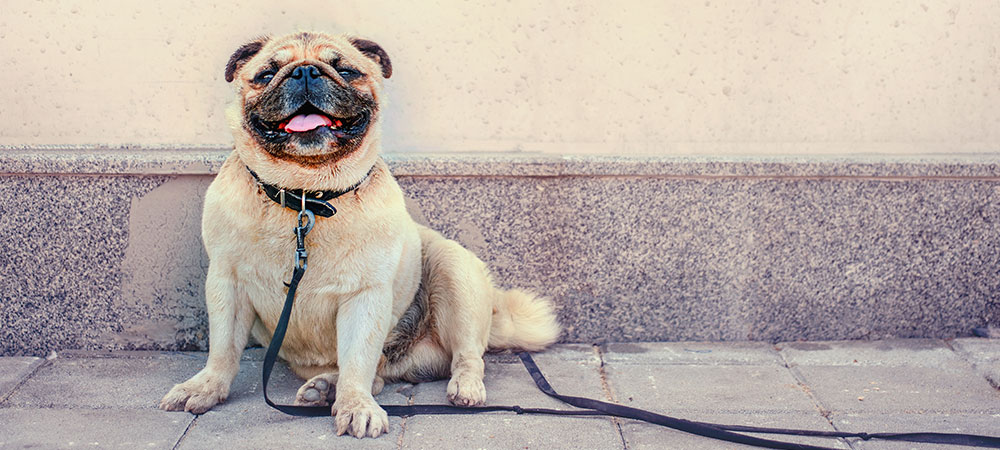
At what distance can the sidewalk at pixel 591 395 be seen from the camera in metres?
3.12

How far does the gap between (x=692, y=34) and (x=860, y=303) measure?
1.54 m

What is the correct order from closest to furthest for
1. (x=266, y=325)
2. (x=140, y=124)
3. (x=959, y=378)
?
(x=266, y=325) → (x=959, y=378) → (x=140, y=124)

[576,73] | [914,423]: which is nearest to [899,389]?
[914,423]

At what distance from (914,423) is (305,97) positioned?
2512 mm

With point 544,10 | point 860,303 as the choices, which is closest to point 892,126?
point 860,303

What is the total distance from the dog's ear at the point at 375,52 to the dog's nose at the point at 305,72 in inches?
19.1

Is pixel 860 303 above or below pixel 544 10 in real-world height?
below

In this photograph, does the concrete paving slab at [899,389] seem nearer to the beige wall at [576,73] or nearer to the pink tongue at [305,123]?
the beige wall at [576,73]

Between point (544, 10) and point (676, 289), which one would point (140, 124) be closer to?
point (544, 10)

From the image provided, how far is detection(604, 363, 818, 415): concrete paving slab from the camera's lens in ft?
11.4

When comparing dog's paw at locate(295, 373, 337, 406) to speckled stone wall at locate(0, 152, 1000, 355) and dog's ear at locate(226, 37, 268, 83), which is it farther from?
dog's ear at locate(226, 37, 268, 83)

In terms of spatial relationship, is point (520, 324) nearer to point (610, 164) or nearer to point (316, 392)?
point (610, 164)

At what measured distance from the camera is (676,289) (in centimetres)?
429

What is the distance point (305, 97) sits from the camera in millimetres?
2916
